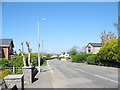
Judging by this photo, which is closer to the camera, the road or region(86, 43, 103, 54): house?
the road

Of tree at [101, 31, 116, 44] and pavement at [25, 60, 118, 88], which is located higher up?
tree at [101, 31, 116, 44]

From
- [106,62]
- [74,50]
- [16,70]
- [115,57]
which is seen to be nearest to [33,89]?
[16,70]

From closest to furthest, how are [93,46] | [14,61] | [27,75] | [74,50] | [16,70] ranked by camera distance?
1. [27,75]
2. [16,70]
3. [14,61]
4. [93,46]
5. [74,50]

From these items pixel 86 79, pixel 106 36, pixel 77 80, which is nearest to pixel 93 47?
pixel 106 36

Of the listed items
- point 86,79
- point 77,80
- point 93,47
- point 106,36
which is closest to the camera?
point 77,80

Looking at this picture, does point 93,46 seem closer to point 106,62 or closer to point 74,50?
point 74,50

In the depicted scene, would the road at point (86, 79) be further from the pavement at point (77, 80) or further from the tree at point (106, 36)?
the tree at point (106, 36)

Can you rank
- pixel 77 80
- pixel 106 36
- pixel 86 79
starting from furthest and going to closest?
pixel 106 36
pixel 86 79
pixel 77 80

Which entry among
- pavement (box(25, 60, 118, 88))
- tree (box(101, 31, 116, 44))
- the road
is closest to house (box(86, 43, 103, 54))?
tree (box(101, 31, 116, 44))

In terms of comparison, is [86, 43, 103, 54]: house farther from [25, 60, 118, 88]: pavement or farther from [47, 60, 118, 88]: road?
[25, 60, 118, 88]: pavement

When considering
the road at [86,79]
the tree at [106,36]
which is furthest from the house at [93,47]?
the road at [86,79]

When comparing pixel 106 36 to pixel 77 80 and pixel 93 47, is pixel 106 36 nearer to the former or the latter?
pixel 93 47

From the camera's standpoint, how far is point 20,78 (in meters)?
7.88

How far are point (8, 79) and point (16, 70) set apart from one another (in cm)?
1247
